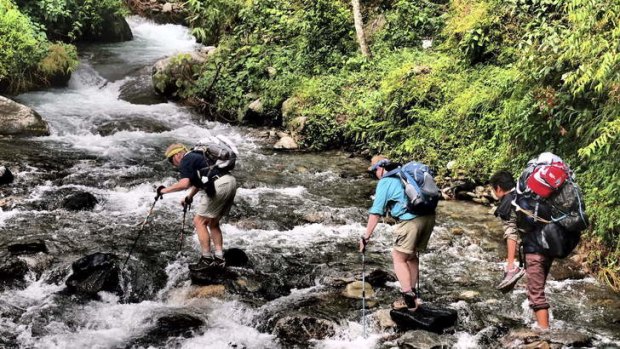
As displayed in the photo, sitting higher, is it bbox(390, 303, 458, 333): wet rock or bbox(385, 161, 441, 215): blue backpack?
bbox(385, 161, 441, 215): blue backpack

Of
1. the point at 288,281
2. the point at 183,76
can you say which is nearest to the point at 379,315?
the point at 288,281

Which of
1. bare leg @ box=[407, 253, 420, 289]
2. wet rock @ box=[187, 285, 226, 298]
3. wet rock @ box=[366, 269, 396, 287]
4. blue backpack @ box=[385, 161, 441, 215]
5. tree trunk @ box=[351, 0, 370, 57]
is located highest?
tree trunk @ box=[351, 0, 370, 57]

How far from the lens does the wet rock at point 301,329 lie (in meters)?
6.62

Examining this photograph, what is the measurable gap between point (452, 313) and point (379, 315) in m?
0.93

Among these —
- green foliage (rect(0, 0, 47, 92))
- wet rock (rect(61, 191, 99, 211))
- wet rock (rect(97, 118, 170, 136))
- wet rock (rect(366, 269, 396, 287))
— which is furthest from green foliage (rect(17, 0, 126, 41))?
wet rock (rect(366, 269, 396, 287))

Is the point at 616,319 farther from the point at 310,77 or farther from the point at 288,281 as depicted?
the point at 310,77

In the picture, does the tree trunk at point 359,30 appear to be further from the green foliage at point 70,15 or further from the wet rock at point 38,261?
the wet rock at point 38,261

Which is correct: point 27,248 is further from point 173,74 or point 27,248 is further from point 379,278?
point 173,74

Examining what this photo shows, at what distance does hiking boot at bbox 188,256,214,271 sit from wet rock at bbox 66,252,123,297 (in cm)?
106

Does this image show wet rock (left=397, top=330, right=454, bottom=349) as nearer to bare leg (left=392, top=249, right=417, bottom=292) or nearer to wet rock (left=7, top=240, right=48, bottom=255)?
bare leg (left=392, top=249, right=417, bottom=292)

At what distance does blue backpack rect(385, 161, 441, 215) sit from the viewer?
6391 mm

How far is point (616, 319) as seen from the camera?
7.01 meters

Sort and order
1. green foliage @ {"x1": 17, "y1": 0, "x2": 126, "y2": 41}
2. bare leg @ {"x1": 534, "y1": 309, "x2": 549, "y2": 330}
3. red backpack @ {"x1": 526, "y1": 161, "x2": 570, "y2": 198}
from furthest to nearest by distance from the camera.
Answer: green foliage @ {"x1": 17, "y1": 0, "x2": 126, "y2": 41} < bare leg @ {"x1": 534, "y1": 309, "x2": 549, "y2": 330} < red backpack @ {"x1": 526, "y1": 161, "x2": 570, "y2": 198}

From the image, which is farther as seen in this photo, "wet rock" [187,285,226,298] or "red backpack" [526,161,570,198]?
"wet rock" [187,285,226,298]
